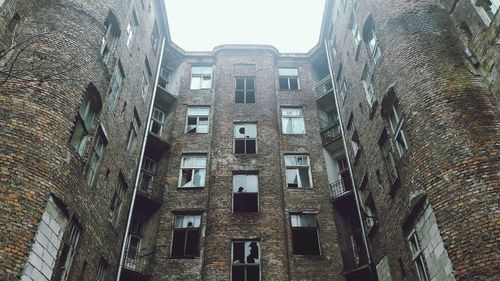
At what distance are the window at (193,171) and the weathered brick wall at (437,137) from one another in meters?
8.01

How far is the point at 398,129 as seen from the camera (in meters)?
13.3

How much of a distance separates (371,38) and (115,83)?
1028cm

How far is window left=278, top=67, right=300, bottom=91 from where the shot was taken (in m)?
25.1

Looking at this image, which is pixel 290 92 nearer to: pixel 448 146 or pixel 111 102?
pixel 111 102

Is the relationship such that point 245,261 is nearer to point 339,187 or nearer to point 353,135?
point 339,187

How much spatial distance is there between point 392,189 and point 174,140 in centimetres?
1208

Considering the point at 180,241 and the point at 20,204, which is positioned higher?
the point at 180,241

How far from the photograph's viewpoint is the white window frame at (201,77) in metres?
25.0

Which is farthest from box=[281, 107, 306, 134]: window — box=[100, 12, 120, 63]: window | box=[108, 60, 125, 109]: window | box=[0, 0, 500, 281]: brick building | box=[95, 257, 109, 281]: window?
box=[95, 257, 109, 281]: window

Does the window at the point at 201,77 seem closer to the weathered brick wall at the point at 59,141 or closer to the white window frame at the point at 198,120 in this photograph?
the white window frame at the point at 198,120

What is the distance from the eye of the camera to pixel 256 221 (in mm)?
18844

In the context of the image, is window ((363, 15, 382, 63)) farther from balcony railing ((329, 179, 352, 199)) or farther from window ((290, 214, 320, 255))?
window ((290, 214, 320, 255))

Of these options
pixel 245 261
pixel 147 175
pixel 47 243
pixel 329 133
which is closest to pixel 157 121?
pixel 147 175

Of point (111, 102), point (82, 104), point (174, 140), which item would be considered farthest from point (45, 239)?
point (174, 140)
